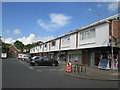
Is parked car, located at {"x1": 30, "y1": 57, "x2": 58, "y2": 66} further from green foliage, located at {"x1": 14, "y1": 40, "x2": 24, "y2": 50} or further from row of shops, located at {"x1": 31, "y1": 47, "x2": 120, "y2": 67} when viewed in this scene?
green foliage, located at {"x1": 14, "y1": 40, "x2": 24, "y2": 50}

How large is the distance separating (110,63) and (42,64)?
11.2m

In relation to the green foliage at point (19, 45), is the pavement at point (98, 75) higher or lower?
lower

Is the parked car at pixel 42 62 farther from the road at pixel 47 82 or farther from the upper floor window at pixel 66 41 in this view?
the road at pixel 47 82

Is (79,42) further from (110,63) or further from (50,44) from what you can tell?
(50,44)

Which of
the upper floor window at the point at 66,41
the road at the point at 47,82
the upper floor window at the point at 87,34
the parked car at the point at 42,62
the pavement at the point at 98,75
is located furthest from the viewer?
the upper floor window at the point at 66,41

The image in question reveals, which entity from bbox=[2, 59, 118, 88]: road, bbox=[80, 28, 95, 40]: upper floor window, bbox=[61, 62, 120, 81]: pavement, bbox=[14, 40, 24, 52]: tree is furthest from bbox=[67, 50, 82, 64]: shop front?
bbox=[14, 40, 24, 52]: tree

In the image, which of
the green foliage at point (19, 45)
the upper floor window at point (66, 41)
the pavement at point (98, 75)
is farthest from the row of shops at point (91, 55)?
the green foliage at point (19, 45)

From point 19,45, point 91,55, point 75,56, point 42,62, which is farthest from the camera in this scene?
point 19,45

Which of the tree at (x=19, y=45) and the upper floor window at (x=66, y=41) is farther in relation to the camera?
the tree at (x=19, y=45)

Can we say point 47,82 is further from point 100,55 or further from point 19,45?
point 19,45

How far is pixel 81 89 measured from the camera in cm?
858

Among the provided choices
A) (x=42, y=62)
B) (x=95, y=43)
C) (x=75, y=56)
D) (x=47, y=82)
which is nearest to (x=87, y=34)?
(x=95, y=43)

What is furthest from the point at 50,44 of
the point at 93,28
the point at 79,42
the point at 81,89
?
the point at 81,89

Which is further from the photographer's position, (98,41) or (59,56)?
(59,56)
